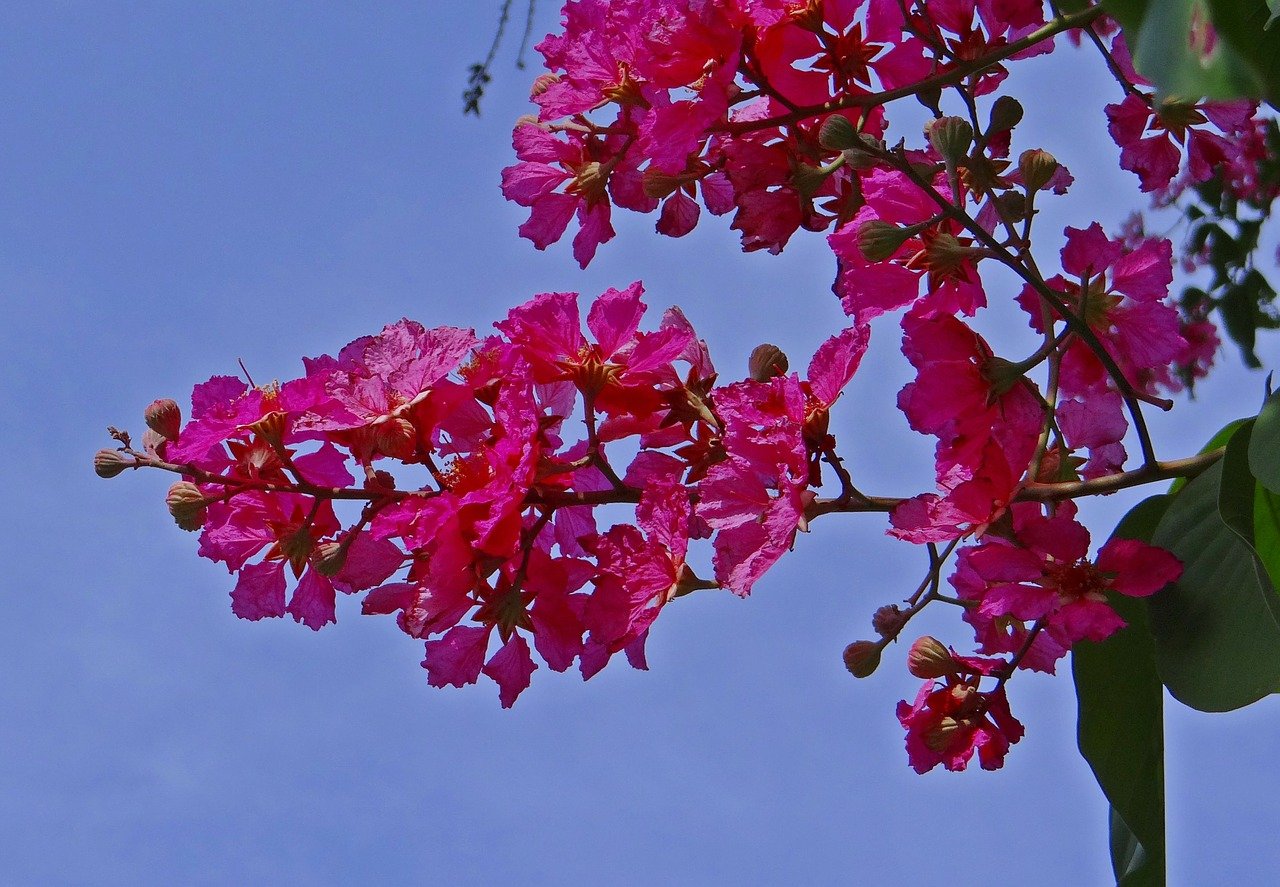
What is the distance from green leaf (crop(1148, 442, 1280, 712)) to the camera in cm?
98

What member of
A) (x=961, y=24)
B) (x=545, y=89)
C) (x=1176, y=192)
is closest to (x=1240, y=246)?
(x=1176, y=192)

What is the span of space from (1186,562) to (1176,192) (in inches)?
106

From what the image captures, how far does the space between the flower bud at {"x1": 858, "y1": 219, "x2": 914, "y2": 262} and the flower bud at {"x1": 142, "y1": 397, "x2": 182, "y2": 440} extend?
0.61 m

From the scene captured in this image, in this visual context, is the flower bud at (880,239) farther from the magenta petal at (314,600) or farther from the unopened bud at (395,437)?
the magenta petal at (314,600)

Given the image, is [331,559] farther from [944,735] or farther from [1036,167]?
[1036,167]

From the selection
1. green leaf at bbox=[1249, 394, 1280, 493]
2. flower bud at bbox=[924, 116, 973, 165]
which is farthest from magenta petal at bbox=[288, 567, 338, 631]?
green leaf at bbox=[1249, 394, 1280, 493]

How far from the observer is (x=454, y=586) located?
1.07m

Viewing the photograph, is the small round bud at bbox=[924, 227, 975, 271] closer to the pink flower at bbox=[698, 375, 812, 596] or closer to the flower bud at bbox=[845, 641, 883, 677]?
the pink flower at bbox=[698, 375, 812, 596]

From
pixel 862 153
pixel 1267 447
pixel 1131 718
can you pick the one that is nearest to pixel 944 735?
pixel 1131 718

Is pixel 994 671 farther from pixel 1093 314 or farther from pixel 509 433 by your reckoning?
pixel 509 433

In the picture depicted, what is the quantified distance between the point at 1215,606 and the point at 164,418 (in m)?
0.89

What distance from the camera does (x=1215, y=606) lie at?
1.02 m

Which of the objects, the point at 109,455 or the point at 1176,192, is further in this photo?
the point at 1176,192

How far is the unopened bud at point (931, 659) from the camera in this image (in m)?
1.13
